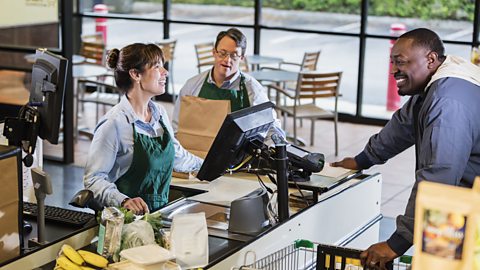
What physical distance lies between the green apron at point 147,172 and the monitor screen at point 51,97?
0.41 metres

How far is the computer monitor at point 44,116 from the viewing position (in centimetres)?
361

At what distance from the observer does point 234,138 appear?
136 inches

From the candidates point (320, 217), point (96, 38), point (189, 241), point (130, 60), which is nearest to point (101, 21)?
point (96, 38)

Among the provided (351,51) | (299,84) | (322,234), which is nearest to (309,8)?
(351,51)

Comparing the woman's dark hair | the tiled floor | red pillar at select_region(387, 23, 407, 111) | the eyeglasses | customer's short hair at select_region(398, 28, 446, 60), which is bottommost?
the tiled floor

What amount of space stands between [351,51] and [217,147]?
6.73 meters

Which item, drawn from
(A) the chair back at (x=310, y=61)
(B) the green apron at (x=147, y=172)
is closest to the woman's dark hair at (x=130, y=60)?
(B) the green apron at (x=147, y=172)

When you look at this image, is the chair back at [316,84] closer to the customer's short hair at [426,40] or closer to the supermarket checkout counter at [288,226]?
the supermarket checkout counter at [288,226]

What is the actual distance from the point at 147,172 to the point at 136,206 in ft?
1.33

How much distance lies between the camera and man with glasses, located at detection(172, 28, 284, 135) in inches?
205

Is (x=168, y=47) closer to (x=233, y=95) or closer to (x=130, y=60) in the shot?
(x=233, y=95)

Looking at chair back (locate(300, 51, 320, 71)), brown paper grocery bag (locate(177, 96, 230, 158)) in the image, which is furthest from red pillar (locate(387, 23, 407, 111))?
brown paper grocery bag (locate(177, 96, 230, 158))

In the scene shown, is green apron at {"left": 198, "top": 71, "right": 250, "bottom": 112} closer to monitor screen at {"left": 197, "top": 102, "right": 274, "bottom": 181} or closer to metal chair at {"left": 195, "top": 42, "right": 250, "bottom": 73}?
monitor screen at {"left": 197, "top": 102, "right": 274, "bottom": 181}

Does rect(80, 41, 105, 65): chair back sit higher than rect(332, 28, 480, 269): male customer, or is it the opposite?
rect(332, 28, 480, 269): male customer
